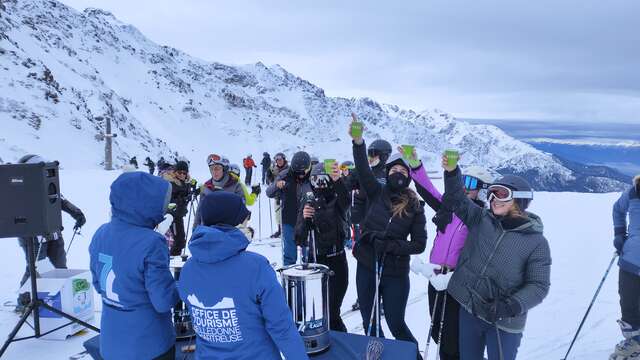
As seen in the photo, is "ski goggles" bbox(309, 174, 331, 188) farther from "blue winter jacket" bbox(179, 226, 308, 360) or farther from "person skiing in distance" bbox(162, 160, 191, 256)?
"person skiing in distance" bbox(162, 160, 191, 256)

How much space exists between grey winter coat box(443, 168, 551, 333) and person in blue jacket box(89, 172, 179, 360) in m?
1.99

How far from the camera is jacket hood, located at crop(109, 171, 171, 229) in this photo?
2.68m

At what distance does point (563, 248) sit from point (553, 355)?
578 cm

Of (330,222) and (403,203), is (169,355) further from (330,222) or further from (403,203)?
(403,203)

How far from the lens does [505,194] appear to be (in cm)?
305

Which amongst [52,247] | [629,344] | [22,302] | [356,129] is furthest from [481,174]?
[22,302]

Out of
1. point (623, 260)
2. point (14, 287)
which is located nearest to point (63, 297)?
point (14, 287)

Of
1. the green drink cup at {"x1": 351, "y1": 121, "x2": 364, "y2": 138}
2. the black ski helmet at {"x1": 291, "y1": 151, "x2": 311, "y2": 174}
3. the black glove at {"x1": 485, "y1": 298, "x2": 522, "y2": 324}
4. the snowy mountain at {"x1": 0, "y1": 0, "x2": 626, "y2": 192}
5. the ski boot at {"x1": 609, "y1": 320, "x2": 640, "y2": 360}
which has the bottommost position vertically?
the ski boot at {"x1": 609, "y1": 320, "x2": 640, "y2": 360}

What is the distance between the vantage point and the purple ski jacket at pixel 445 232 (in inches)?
151

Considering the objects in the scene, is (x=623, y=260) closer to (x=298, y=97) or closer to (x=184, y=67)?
(x=184, y=67)

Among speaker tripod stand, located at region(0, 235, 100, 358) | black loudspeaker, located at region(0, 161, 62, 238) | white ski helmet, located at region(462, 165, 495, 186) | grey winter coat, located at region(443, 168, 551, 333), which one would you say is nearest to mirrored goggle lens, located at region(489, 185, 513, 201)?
grey winter coat, located at region(443, 168, 551, 333)

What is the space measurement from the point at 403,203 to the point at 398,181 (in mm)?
197

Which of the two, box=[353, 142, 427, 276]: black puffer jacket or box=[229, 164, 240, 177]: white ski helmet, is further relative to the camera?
box=[229, 164, 240, 177]: white ski helmet

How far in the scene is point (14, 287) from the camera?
22.2 feet
